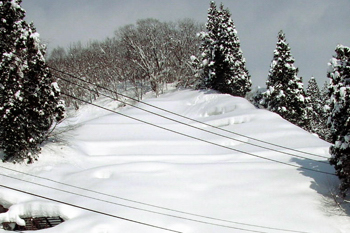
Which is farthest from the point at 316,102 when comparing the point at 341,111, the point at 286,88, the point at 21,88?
the point at 21,88

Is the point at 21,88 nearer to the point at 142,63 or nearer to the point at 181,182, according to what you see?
the point at 181,182

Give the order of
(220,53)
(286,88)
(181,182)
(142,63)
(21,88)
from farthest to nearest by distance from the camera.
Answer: (142,63), (220,53), (286,88), (21,88), (181,182)

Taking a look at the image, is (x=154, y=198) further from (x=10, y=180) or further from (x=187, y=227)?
(x=10, y=180)

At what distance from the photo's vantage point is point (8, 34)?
1773cm

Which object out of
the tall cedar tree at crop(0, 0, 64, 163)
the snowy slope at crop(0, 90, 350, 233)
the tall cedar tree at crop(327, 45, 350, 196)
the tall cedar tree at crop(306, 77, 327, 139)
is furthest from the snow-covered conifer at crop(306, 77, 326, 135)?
the tall cedar tree at crop(0, 0, 64, 163)

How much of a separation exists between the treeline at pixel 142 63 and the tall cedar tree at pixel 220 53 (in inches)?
447

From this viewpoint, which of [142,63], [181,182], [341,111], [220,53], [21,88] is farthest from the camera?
[142,63]

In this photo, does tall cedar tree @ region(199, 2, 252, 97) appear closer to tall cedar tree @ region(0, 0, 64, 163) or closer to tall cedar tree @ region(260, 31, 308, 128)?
tall cedar tree @ region(260, 31, 308, 128)

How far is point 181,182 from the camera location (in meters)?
15.8

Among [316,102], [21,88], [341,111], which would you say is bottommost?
[21,88]

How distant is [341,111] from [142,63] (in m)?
40.1

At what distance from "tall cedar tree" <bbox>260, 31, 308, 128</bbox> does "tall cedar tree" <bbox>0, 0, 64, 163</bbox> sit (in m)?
18.9

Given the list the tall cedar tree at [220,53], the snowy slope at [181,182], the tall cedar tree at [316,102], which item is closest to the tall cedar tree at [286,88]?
the snowy slope at [181,182]

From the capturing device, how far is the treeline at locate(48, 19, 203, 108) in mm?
48334
